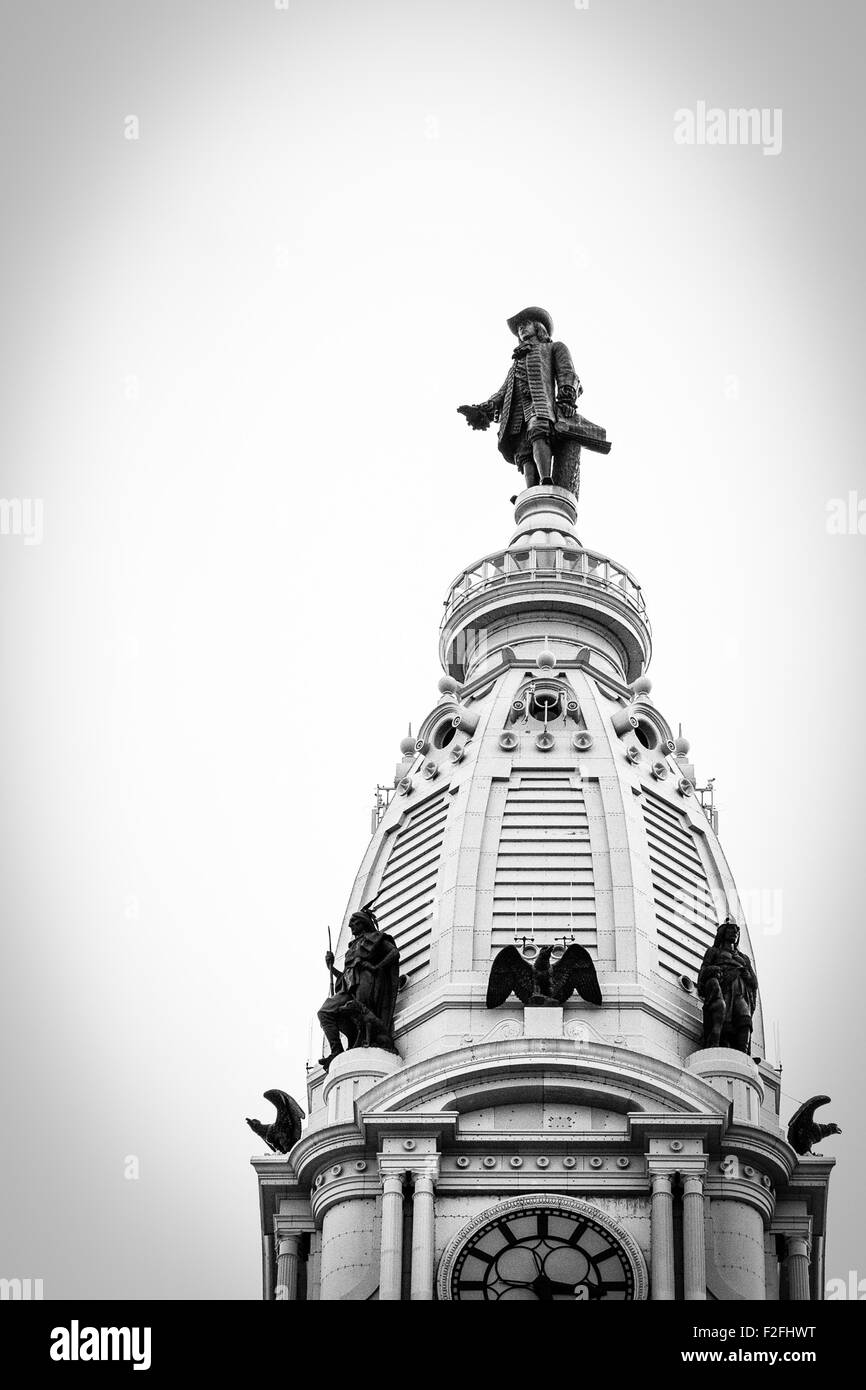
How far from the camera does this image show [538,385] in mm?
109000

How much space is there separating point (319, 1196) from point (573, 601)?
27.3 m

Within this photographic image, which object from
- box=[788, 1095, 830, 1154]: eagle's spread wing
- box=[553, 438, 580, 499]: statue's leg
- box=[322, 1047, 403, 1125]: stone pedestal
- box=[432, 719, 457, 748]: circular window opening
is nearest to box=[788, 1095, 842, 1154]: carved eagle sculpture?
box=[788, 1095, 830, 1154]: eagle's spread wing

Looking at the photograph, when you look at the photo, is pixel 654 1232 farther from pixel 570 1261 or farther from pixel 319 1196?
pixel 319 1196

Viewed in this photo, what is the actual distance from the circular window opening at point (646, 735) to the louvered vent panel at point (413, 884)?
7.00 meters

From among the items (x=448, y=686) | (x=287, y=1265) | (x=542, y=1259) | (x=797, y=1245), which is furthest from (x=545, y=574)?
(x=542, y=1259)

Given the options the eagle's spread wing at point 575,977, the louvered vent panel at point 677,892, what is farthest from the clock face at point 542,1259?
the louvered vent panel at point 677,892

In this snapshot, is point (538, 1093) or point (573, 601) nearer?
point (538, 1093)

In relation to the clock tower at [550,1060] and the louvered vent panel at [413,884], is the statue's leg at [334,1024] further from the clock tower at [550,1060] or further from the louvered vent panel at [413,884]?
the louvered vent panel at [413,884]

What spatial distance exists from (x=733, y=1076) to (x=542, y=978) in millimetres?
5913

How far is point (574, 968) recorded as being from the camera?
270 feet

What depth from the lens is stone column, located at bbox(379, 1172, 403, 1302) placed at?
74.7 metres

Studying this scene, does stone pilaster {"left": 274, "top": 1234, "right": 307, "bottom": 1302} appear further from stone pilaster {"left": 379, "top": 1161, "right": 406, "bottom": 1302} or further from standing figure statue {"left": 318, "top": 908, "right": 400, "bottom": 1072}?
standing figure statue {"left": 318, "top": 908, "right": 400, "bottom": 1072}

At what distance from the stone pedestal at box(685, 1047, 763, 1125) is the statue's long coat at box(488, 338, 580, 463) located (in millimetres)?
33307
